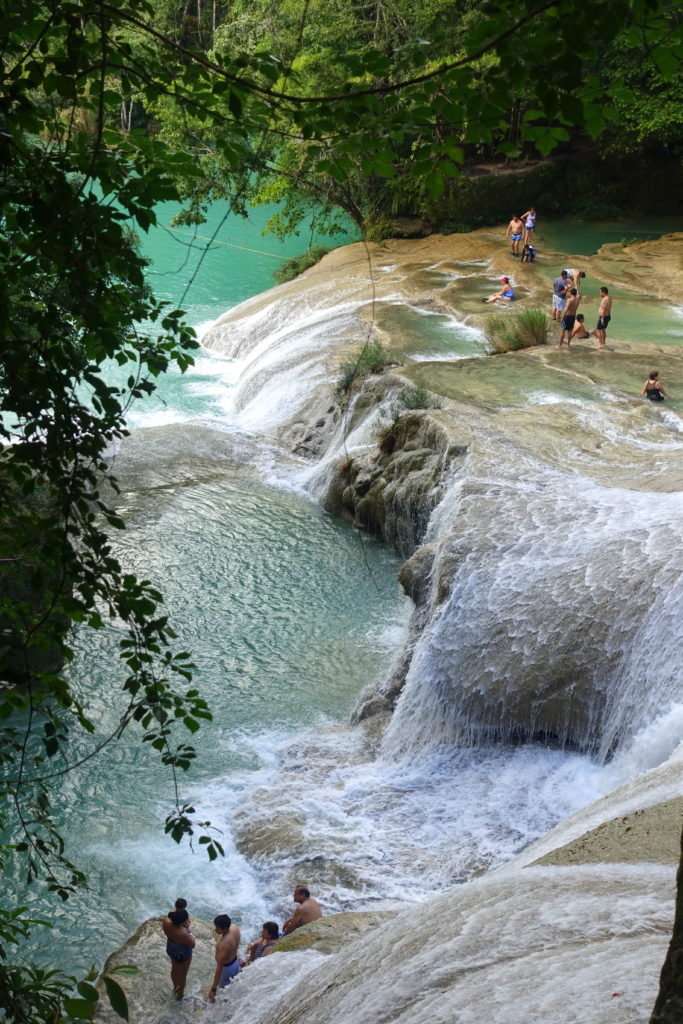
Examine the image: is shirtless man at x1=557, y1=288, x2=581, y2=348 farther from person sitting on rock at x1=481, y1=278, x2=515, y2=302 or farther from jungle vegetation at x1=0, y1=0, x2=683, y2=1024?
jungle vegetation at x1=0, y1=0, x2=683, y2=1024

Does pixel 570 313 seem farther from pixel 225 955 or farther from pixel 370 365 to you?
pixel 225 955

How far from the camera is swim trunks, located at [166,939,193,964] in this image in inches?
244

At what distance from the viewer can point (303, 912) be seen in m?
6.44

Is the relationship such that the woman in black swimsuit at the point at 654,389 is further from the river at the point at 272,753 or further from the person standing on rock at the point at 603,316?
the person standing on rock at the point at 603,316

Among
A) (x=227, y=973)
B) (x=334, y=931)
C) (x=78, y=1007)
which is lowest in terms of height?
(x=227, y=973)

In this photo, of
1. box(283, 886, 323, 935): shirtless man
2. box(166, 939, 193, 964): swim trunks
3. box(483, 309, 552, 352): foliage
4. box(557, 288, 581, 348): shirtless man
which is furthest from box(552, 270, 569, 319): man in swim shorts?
box(166, 939, 193, 964): swim trunks

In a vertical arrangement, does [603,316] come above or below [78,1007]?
above

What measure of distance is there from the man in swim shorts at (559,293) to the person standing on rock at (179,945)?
39.9 feet

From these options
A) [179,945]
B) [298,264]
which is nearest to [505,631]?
[179,945]

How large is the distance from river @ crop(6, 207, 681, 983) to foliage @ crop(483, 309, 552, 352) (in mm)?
463

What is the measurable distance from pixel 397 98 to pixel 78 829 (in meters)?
6.27

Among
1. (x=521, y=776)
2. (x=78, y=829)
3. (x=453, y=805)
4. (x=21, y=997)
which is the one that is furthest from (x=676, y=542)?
(x=21, y=997)

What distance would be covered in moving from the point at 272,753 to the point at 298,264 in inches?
699

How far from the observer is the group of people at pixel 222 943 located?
6098 millimetres
